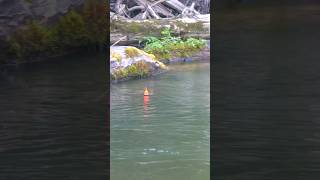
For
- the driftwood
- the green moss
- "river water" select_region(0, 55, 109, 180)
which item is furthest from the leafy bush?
the driftwood

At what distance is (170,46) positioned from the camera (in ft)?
29.5

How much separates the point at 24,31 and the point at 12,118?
1930mm

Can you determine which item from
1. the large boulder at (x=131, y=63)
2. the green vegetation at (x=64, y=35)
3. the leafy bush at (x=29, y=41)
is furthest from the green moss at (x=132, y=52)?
the leafy bush at (x=29, y=41)

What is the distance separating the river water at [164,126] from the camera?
530 centimetres

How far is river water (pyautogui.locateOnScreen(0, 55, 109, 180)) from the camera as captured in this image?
5270 mm

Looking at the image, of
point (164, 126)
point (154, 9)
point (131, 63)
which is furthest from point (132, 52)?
point (164, 126)

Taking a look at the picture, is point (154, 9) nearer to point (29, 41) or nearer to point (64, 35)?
point (64, 35)

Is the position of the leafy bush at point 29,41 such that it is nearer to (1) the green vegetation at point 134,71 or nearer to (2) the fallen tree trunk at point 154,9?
(1) the green vegetation at point 134,71
